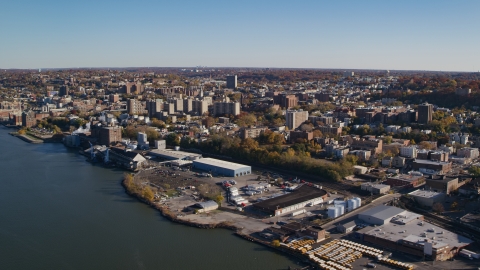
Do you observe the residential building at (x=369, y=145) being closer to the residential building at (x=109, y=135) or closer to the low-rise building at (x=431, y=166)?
the low-rise building at (x=431, y=166)

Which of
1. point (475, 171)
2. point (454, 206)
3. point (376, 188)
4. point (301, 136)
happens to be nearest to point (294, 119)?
point (301, 136)

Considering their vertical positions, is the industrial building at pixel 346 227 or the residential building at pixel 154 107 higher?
the residential building at pixel 154 107

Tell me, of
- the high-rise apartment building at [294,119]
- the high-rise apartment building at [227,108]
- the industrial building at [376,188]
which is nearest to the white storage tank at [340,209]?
the industrial building at [376,188]

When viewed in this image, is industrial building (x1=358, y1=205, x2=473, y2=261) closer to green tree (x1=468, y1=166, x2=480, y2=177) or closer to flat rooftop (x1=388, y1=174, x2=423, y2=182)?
flat rooftop (x1=388, y1=174, x2=423, y2=182)

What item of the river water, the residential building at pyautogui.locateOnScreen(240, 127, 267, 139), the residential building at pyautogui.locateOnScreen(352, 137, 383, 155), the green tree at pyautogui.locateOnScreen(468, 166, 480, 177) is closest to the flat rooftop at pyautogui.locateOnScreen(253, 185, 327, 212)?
the river water

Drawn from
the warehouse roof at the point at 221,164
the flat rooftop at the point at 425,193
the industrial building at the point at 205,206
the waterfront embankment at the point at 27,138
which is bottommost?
the waterfront embankment at the point at 27,138

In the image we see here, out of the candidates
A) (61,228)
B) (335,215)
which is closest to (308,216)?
(335,215)
